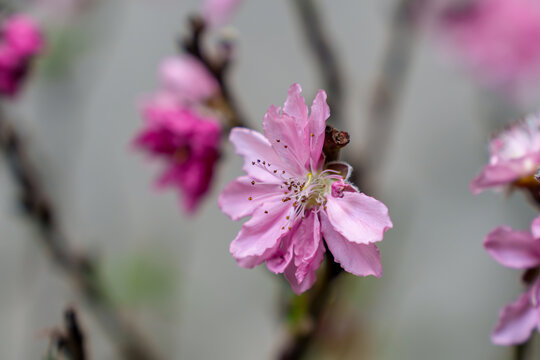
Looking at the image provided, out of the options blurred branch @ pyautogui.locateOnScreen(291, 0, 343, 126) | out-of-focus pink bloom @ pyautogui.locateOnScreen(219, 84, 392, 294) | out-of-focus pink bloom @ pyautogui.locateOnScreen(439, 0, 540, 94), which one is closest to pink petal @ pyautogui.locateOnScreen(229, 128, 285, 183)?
out-of-focus pink bloom @ pyautogui.locateOnScreen(219, 84, 392, 294)

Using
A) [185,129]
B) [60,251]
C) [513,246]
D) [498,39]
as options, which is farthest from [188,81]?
[498,39]

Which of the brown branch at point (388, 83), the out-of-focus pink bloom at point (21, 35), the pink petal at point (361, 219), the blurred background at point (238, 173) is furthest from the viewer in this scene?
the blurred background at point (238, 173)

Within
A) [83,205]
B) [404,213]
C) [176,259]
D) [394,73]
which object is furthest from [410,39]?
[83,205]

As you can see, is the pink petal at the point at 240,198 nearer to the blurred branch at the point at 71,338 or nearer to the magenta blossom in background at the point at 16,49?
the blurred branch at the point at 71,338

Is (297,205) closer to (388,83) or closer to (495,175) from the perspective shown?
(495,175)

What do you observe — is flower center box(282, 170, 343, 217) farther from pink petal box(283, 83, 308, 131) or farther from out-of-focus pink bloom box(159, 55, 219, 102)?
out-of-focus pink bloom box(159, 55, 219, 102)

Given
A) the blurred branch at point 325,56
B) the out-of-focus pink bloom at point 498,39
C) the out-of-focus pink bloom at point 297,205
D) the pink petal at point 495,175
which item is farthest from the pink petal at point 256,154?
the out-of-focus pink bloom at point 498,39
